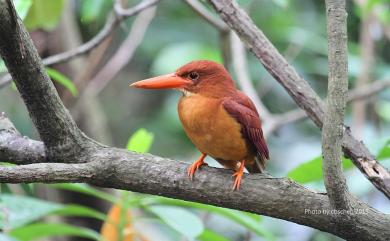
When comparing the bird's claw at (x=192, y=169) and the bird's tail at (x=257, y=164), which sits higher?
the bird's tail at (x=257, y=164)

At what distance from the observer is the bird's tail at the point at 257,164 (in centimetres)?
272

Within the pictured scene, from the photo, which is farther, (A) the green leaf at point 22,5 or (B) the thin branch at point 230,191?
(A) the green leaf at point 22,5

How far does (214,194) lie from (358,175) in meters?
2.03

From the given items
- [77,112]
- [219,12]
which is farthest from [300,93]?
[77,112]

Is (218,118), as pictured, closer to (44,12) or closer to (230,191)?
(230,191)

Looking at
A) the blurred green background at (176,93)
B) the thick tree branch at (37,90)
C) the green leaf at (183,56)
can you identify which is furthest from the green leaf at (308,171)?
the green leaf at (183,56)

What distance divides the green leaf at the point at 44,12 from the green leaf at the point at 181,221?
899mm

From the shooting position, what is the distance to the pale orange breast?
2.54 meters

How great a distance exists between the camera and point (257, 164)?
9.14 ft

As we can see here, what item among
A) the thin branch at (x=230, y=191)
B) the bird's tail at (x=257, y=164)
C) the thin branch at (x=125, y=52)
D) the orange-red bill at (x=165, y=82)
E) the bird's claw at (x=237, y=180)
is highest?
the thin branch at (x=125, y=52)

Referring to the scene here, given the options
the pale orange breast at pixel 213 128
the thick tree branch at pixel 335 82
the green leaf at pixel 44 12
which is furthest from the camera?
the green leaf at pixel 44 12

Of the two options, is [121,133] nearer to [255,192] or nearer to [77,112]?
[77,112]

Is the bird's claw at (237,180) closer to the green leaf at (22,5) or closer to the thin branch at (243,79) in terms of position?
the green leaf at (22,5)

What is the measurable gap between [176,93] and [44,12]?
2386mm
